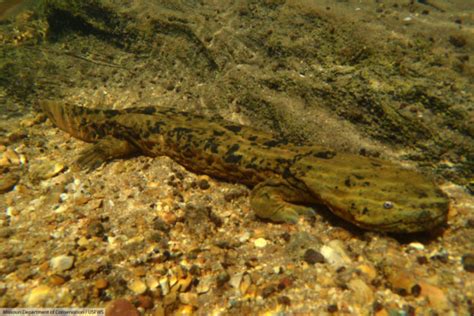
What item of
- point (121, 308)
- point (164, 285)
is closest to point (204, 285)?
point (164, 285)

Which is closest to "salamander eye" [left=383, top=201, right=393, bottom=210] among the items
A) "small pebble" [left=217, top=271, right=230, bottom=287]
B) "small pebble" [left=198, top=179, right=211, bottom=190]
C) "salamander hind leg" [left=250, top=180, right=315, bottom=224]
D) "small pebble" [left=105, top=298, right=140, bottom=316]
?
"salamander hind leg" [left=250, top=180, right=315, bottom=224]

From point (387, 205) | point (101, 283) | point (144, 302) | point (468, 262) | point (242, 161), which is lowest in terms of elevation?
point (144, 302)

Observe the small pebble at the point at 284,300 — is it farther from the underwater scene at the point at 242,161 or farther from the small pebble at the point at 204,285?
the small pebble at the point at 204,285

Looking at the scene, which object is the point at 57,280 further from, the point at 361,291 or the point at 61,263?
the point at 361,291

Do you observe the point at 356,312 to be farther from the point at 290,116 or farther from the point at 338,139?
the point at 290,116

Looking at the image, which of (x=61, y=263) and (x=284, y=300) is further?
(x=61, y=263)

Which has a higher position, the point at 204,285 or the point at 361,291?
the point at 361,291

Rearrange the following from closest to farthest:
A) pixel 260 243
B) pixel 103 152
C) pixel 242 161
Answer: pixel 260 243
pixel 242 161
pixel 103 152
